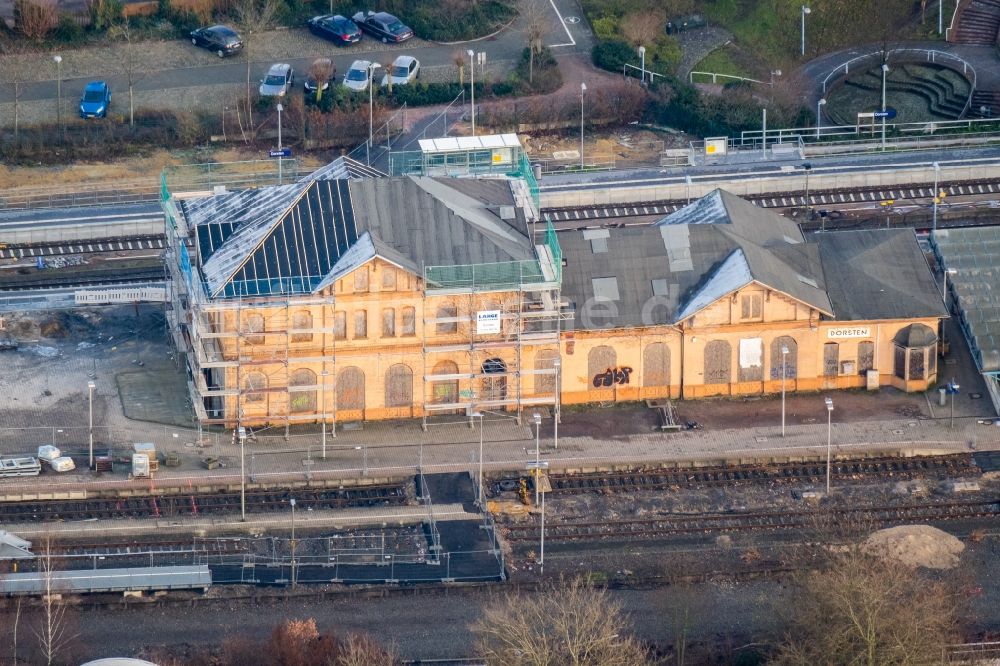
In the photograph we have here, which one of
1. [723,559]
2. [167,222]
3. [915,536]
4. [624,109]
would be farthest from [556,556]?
[624,109]

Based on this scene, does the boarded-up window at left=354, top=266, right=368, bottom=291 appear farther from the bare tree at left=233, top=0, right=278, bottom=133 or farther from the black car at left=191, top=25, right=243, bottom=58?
the black car at left=191, top=25, right=243, bottom=58

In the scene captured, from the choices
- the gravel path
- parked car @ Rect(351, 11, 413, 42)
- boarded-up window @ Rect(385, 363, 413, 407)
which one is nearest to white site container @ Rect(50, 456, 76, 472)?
boarded-up window @ Rect(385, 363, 413, 407)

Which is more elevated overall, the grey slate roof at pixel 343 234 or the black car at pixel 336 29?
the black car at pixel 336 29

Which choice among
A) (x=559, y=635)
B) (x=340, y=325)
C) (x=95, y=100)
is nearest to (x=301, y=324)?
(x=340, y=325)

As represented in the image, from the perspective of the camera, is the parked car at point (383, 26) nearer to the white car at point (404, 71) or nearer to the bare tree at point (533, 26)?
the white car at point (404, 71)

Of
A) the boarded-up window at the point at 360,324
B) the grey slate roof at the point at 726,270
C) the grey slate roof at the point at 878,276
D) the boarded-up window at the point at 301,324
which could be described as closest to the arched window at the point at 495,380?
the grey slate roof at the point at 726,270

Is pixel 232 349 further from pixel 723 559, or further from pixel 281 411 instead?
pixel 723 559
